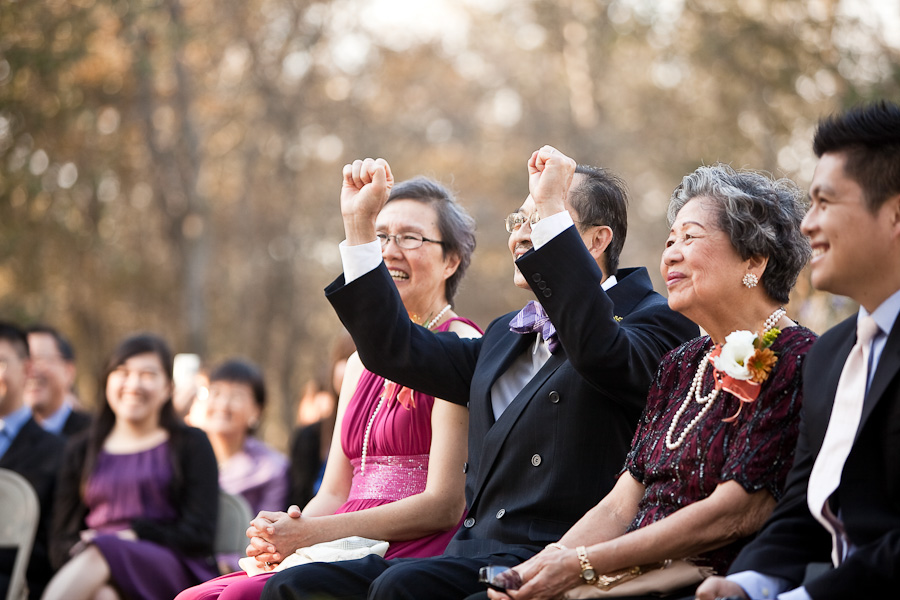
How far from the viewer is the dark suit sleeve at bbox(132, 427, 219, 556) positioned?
18.4ft

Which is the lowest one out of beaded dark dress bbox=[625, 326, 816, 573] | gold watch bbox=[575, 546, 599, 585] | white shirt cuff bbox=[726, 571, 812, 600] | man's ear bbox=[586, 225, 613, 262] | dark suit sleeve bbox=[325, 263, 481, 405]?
white shirt cuff bbox=[726, 571, 812, 600]

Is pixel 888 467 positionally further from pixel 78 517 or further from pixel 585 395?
pixel 78 517

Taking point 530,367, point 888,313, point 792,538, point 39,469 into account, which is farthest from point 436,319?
point 39,469

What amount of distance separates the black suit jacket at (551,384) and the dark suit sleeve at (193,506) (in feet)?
7.59

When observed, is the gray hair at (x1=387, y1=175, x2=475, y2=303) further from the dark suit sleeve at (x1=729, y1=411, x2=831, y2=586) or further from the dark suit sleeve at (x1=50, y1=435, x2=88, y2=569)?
the dark suit sleeve at (x1=50, y1=435, x2=88, y2=569)

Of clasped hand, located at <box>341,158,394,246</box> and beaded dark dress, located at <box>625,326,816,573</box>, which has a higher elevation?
clasped hand, located at <box>341,158,394,246</box>

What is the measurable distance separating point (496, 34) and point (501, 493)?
20.1m

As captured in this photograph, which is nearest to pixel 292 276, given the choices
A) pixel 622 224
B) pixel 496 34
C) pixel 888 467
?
pixel 496 34

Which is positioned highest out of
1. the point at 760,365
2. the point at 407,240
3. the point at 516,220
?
the point at 407,240

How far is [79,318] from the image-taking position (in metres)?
17.8

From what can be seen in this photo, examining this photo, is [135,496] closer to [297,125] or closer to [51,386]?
[51,386]

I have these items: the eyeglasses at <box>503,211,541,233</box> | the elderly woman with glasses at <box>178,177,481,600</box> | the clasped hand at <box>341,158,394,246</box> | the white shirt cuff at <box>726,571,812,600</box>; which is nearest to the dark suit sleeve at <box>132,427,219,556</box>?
the elderly woman with glasses at <box>178,177,481,600</box>

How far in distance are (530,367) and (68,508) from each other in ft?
10.9

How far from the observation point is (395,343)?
3.72 metres
